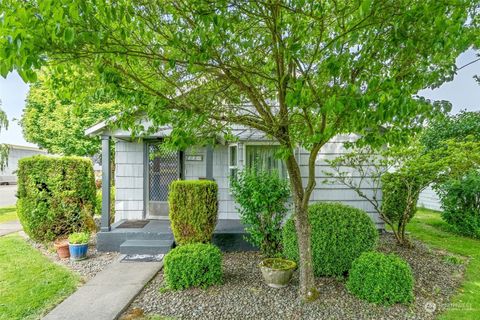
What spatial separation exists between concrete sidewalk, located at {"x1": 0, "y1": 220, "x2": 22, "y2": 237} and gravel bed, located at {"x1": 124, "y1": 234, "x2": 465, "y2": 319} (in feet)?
22.0

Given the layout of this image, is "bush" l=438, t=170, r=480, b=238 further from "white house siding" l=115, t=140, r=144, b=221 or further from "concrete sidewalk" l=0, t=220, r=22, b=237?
"concrete sidewalk" l=0, t=220, r=22, b=237

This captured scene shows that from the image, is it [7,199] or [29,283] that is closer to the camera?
[29,283]

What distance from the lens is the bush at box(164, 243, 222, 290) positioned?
433 centimetres

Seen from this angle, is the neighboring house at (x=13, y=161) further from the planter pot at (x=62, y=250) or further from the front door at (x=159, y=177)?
the planter pot at (x=62, y=250)

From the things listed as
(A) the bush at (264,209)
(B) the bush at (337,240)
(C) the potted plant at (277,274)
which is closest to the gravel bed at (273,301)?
(C) the potted plant at (277,274)

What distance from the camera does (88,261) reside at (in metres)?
5.92

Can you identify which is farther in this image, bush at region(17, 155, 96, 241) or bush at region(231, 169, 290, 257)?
bush at region(17, 155, 96, 241)

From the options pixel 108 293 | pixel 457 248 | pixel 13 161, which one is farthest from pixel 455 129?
pixel 13 161

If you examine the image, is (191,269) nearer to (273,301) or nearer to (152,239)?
(273,301)

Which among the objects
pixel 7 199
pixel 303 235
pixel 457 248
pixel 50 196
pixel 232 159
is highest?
pixel 232 159

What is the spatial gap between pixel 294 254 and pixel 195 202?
7.23 ft

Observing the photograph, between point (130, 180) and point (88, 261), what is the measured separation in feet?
8.73

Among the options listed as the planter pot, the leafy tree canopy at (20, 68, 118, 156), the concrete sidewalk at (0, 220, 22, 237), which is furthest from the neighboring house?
the planter pot

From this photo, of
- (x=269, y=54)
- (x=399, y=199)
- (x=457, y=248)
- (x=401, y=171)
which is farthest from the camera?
(x=399, y=199)
